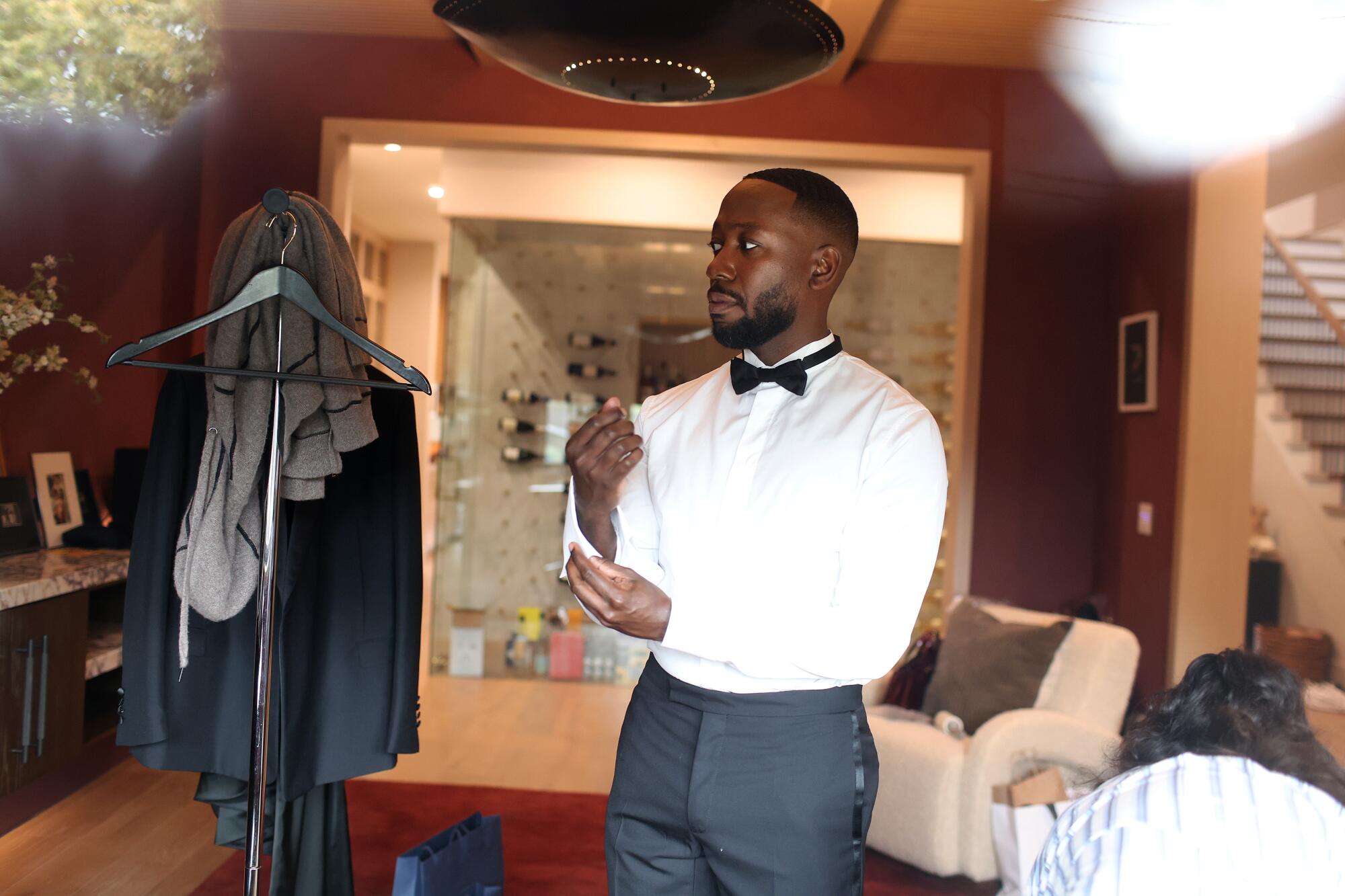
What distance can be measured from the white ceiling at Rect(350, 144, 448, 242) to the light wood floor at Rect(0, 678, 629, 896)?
2830 millimetres

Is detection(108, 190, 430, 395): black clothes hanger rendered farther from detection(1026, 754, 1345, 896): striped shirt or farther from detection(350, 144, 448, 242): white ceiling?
detection(350, 144, 448, 242): white ceiling

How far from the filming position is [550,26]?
1477 millimetres

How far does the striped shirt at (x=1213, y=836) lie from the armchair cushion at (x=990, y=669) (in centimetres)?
236

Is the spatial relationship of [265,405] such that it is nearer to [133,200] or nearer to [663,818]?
[663,818]

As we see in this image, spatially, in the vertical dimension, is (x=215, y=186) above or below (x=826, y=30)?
above

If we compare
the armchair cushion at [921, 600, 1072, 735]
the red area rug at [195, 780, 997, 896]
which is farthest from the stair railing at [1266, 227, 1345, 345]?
the red area rug at [195, 780, 997, 896]

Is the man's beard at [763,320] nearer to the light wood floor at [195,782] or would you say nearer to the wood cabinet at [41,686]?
the wood cabinet at [41,686]

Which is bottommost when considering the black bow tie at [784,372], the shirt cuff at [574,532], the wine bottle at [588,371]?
the shirt cuff at [574,532]

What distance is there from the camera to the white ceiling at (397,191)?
6793mm

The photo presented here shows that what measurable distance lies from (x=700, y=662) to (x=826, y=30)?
0.93 meters

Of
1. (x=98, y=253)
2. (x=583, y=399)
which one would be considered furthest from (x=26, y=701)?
(x=583, y=399)

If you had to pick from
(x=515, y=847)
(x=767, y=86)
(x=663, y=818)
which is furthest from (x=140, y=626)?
(x=515, y=847)

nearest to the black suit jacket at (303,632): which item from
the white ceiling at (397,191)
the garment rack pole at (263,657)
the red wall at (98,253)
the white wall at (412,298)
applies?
the garment rack pole at (263,657)

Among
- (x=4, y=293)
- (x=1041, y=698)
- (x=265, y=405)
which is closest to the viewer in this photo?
(x=265, y=405)
